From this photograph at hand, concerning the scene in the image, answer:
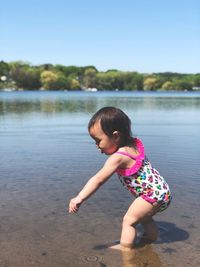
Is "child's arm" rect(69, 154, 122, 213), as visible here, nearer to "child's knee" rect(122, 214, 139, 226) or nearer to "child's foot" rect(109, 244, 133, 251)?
"child's knee" rect(122, 214, 139, 226)

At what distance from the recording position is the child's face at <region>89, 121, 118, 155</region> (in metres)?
4.44

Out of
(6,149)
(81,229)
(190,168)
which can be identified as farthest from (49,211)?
(6,149)

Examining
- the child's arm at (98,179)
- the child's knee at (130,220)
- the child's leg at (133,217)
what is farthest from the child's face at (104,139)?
the child's knee at (130,220)

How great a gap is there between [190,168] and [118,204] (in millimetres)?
3134

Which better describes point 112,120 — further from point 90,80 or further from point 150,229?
point 90,80

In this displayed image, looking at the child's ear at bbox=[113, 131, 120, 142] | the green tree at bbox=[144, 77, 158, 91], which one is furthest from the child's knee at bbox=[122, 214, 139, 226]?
the green tree at bbox=[144, 77, 158, 91]

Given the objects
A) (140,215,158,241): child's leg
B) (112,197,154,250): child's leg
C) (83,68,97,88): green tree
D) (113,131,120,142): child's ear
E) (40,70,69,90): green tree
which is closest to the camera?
(113,131,120,142): child's ear

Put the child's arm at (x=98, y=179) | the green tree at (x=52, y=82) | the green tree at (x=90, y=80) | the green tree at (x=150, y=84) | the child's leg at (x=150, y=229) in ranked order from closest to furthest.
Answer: the child's arm at (x=98, y=179), the child's leg at (x=150, y=229), the green tree at (x=52, y=82), the green tree at (x=90, y=80), the green tree at (x=150, y=84)

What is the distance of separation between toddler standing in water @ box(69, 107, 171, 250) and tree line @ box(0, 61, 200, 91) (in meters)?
143

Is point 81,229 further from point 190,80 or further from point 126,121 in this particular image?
point 190,80

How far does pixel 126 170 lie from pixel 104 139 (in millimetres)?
403

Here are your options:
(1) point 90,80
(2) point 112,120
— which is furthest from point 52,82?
(2) point 112,120

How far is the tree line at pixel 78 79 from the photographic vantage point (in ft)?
492

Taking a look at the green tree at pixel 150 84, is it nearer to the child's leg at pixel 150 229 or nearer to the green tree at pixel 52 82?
the green tree at pixel 52 82
